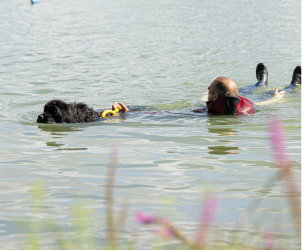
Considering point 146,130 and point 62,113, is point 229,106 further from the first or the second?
point 62,113

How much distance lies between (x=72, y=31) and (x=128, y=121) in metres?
12.2

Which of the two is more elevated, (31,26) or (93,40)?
(31,26)

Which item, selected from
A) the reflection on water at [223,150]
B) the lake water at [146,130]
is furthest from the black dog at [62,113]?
the reflection on water at [223,150]

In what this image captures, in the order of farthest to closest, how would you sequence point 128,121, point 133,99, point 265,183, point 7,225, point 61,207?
point 133,99
point 128,121
point 265,183
point 61,207
point 7,225

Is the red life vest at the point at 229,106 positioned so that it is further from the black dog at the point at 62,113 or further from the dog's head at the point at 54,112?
the dog's head at the point at 54,112

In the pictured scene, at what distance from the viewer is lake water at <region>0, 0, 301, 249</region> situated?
2.87 m

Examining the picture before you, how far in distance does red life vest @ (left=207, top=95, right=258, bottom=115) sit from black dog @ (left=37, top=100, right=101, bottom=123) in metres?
1.88

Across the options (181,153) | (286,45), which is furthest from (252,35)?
(181,153)

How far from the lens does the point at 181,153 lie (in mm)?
4273

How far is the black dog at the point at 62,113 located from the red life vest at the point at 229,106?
188 centimetres

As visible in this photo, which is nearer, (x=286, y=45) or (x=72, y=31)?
(x=286, y=45)

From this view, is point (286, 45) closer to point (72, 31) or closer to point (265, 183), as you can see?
point (72, 31)

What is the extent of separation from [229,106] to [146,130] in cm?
144

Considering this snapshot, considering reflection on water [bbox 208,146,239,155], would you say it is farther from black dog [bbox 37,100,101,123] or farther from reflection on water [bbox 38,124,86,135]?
black dog [bbox 37,100,101,123]
